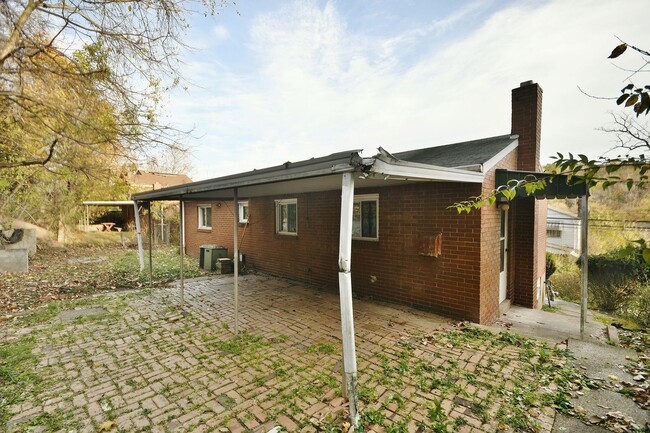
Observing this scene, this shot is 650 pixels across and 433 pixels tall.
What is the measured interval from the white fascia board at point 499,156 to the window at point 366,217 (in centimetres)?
229

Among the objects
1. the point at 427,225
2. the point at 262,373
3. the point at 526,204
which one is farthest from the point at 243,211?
the point at 526,204

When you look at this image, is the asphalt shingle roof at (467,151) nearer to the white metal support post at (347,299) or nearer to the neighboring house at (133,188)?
the white metal support post at (347,299)

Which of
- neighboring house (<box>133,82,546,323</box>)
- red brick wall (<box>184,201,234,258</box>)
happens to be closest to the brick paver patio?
neighboring house (<box>133,82,546,323</box>)

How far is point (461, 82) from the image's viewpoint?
10023 mm

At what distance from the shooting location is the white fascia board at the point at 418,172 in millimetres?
2779

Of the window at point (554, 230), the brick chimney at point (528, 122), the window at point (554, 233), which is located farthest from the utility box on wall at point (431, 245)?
the window at point (554, 233)

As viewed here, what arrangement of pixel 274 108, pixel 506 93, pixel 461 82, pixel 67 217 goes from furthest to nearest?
pixel 67 217, pixel 274 108, pixel 461 82, pixel 506 93

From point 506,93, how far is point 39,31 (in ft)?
36.8

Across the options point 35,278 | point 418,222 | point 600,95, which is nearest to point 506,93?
point 418,222

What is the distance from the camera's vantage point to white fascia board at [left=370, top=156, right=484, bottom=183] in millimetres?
2779

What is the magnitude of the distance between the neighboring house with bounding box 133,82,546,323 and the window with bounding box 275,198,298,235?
0.17 feet

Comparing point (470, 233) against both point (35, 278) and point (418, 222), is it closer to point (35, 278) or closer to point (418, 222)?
point (418, 222)

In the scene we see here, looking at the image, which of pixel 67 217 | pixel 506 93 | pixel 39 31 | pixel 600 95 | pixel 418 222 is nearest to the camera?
pixel 600 95

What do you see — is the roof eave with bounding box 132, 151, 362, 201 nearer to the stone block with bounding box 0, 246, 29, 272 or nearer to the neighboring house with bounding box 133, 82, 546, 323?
the neighboring house with bounding box 133, 82, 546, 323
